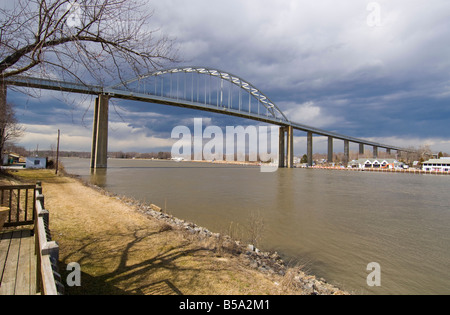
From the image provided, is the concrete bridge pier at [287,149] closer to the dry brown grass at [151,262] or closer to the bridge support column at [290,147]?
the bridge support column at [290,147]

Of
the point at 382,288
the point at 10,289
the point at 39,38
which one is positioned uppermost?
the point at 39,38

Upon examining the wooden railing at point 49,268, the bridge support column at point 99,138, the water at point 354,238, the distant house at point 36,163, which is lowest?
the water at point 354,238

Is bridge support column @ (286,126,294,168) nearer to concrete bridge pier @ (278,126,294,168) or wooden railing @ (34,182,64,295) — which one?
concrete bridge pier @ (278,126,294,168)

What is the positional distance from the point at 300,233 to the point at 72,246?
22.3 ft

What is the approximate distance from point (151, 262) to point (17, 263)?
1.87m

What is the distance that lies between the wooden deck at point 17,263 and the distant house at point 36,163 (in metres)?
39.0

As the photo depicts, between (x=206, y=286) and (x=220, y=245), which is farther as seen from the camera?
(x=220, y=245)

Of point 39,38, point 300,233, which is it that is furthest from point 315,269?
point 39,38

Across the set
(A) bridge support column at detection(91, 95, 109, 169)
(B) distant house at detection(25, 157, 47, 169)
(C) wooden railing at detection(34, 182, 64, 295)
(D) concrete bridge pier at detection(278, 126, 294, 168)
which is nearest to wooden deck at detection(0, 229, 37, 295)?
(C) wooden railing at detection(34, 182, 64, 295)

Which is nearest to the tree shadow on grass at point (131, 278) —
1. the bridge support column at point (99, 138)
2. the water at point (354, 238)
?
the water at point (354, 238)

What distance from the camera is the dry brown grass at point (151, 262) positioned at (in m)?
3.44

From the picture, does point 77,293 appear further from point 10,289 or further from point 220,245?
point 220,245

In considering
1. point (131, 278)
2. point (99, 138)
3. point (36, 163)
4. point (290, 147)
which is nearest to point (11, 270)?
point (131, 278)
